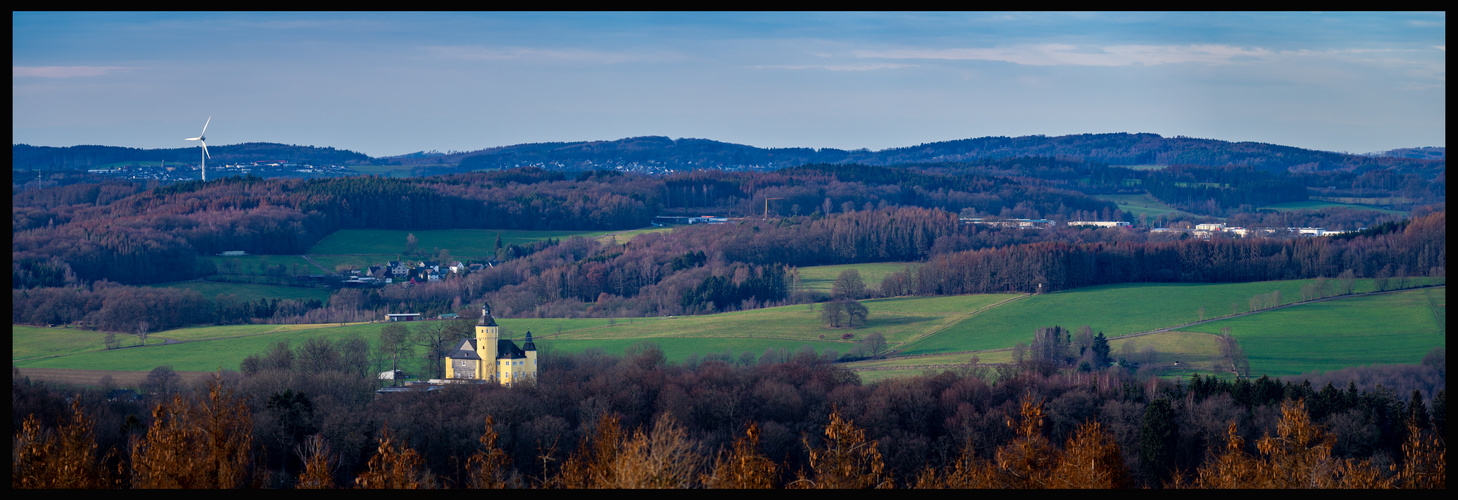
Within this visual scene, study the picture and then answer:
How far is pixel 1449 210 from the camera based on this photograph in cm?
1248

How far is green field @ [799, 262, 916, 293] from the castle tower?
140 ft

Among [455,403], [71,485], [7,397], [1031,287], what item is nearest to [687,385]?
[455,403]

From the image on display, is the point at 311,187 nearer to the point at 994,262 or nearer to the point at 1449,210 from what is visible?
the point at 994,262

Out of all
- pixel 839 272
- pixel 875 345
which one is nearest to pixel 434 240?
pixel 839 272

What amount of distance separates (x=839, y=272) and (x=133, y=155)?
123 meters

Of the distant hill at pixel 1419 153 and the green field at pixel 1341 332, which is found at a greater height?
the distant hill at pixel 1419 153

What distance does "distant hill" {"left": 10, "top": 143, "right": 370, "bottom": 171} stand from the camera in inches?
5428

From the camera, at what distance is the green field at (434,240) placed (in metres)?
114

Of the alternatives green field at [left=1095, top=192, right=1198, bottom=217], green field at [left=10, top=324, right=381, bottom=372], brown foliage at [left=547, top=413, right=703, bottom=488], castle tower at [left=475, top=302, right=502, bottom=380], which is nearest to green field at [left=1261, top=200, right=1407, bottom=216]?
green field at [left=1095, top=192, right=1198, bottom=217]

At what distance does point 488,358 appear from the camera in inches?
2239

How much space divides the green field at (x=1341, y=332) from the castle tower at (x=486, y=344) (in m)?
39.8

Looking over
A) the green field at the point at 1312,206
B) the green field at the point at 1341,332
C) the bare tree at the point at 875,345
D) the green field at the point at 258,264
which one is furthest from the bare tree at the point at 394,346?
the green field at the point at 1312,206

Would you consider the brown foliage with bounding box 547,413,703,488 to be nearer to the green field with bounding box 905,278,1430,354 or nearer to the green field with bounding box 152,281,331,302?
the green field with bounding box 905,278,1430,354

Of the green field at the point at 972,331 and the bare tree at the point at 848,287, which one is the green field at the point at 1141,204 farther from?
the green field at the point at 972,331
